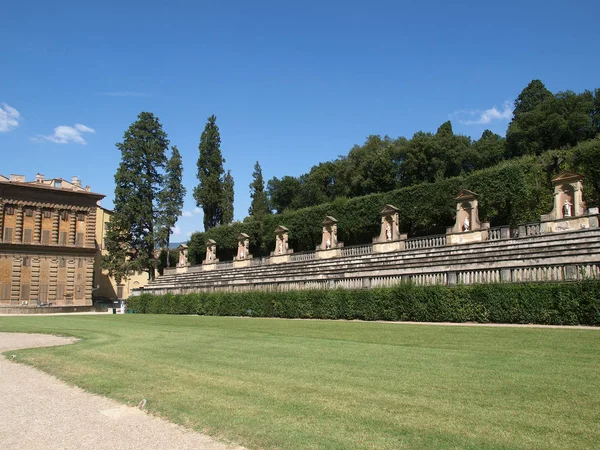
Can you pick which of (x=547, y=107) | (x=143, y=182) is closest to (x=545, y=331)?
(x=547, y=107)

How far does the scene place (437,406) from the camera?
559 centimetres

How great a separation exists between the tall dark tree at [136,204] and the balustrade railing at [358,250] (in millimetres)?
26645

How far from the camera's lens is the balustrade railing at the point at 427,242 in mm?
30631

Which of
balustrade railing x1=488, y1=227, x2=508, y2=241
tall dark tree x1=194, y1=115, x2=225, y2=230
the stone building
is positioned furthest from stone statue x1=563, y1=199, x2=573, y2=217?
the stone building

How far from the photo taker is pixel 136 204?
55125 millimetres

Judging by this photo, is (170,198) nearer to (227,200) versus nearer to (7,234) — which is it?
(227,200)

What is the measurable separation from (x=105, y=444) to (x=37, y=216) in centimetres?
5901

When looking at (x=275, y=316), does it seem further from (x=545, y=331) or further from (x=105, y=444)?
(x=105, y=444)

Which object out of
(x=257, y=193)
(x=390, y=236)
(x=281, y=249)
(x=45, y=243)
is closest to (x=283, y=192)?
(x=257, y=193)

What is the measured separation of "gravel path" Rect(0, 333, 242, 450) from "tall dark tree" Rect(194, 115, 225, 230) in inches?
2120

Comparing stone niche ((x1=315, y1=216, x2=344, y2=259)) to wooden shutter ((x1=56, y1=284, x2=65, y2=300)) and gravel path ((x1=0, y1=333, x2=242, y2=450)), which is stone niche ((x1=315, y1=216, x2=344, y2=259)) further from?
wooden shutter ((x1=56, y1=284, x2=65, y2=300))

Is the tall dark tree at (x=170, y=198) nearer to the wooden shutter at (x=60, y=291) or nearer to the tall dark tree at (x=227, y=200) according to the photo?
the tall dark tree at (x=227, y=200)

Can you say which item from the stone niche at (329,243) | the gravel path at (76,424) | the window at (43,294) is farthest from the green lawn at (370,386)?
the window at (43,294)

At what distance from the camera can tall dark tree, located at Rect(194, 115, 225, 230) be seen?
61.1m
